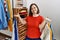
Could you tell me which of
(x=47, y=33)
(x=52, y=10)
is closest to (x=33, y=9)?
(x=47, y=33)

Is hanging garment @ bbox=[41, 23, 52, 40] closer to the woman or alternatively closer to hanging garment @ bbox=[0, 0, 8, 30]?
the woman

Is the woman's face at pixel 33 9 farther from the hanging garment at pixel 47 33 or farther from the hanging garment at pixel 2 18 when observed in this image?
the hanging garment at pixel 2 18

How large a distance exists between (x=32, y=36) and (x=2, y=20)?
61 cm

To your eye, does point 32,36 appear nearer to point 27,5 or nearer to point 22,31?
point 22,31

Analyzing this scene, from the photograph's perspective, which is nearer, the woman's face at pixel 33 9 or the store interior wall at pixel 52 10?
the woman's face at pixel 33 9

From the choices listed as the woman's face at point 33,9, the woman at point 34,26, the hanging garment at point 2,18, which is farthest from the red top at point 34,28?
the hanging garment at point 2,18

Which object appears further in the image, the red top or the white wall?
the white wall

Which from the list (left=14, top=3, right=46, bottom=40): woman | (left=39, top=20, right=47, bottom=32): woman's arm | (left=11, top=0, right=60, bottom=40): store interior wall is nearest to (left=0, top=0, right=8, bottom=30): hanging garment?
(left=14, top=3, right=46, bottom=40): woman

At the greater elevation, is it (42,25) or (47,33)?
(42,25)

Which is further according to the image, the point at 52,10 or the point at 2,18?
the point at 52,10

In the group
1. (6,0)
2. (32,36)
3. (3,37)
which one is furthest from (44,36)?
(3,37)

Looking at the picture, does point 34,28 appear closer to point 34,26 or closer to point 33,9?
point 34,26

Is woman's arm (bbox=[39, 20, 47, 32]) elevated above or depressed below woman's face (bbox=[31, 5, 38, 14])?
below

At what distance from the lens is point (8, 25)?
9.84 ft
